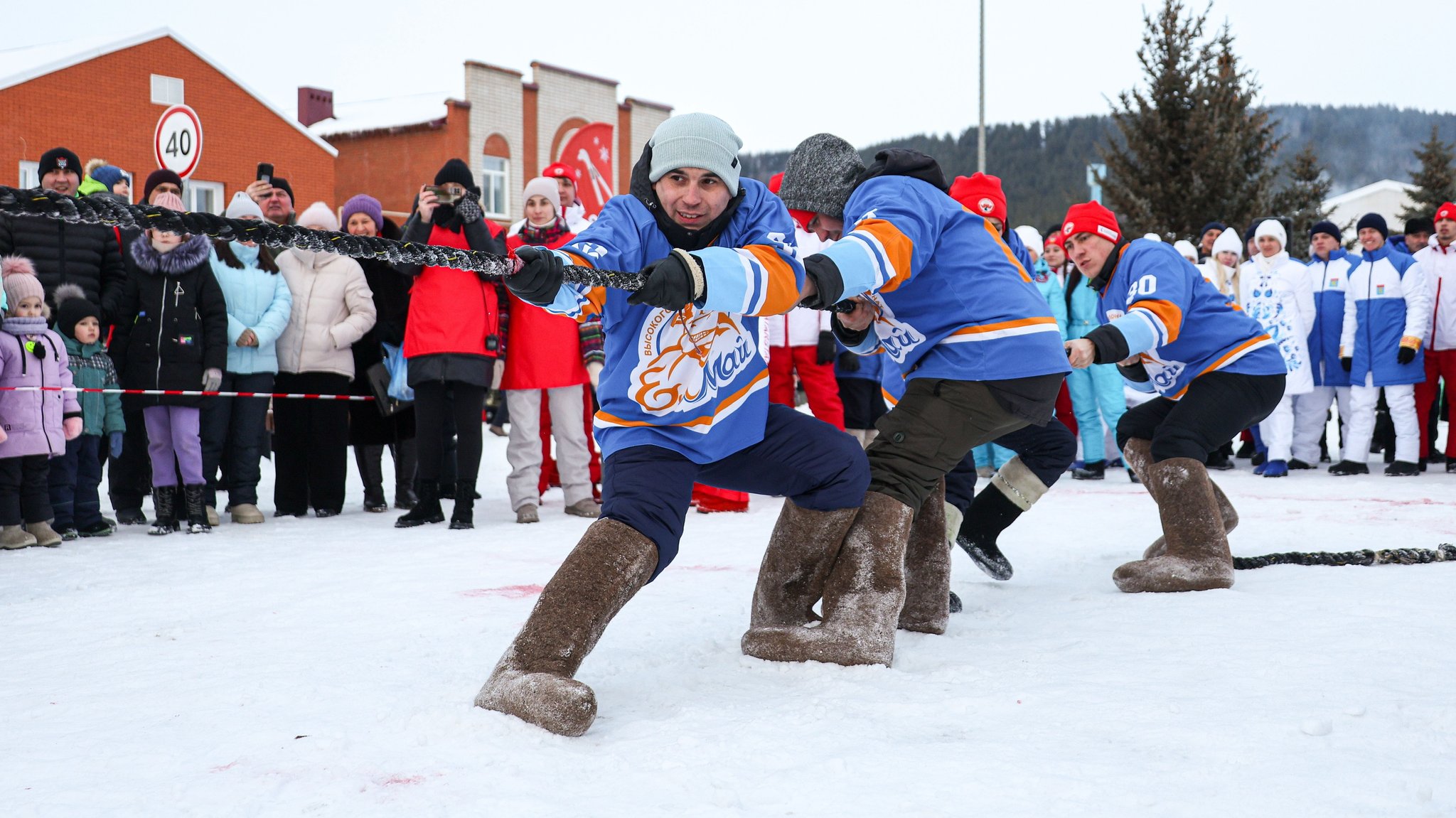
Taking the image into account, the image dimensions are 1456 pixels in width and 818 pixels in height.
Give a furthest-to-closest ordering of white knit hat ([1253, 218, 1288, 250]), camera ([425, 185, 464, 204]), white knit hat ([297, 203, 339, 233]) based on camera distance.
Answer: white knit hat ([1253, 218, 1288, 250]), white knit hat ([297, 203, 339, 233]), camera ([425, 185, 464, 204])

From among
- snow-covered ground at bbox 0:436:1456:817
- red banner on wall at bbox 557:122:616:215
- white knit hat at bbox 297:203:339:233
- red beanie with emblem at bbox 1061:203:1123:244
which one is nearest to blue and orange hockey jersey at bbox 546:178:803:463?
snow-covered ground at bbox 0:436:1456:817

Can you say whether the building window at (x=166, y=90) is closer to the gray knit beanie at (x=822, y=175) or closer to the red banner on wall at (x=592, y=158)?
the red banner on wall at (x=592, y=158)

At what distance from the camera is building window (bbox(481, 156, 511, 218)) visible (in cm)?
3027

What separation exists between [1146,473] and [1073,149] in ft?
199

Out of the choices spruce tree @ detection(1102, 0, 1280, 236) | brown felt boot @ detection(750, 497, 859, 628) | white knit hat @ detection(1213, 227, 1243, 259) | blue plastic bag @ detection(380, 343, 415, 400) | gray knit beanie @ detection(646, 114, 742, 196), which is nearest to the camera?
gray knit beanie @ detection(646, 114, 742, 196)

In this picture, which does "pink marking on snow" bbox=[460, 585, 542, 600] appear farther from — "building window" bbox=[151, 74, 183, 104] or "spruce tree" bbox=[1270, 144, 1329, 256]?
"building window" bbox=[151, 74, 183, 104]

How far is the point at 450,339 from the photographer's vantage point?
6.13m

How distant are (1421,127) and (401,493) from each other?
3839 inches

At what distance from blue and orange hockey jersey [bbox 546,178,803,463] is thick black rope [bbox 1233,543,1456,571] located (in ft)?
8.17

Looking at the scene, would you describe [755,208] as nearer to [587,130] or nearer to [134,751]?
[134,751]

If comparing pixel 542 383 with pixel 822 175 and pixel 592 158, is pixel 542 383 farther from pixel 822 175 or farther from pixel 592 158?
pixel 592 158

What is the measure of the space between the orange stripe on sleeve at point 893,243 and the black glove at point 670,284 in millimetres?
589

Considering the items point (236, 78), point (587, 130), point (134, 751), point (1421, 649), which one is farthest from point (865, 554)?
point (587, 130)

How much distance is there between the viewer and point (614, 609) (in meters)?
2.64
